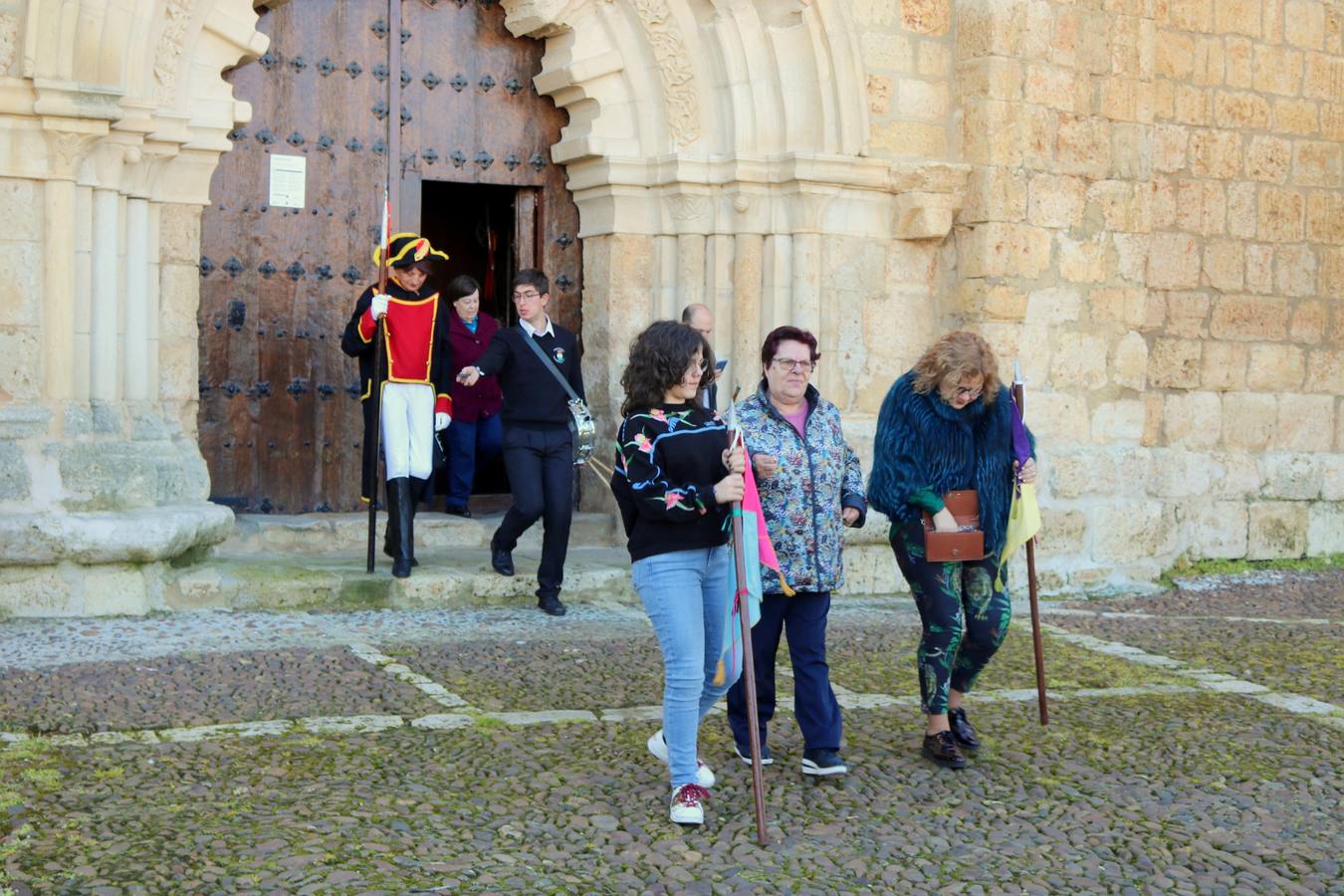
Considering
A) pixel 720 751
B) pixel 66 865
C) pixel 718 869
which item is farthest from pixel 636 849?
pixel 66 865

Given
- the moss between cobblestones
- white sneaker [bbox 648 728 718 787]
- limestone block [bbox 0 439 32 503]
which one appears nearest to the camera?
the moss between cobblestones

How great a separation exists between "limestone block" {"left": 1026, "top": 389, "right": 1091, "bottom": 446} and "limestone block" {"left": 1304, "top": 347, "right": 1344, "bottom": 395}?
245cm

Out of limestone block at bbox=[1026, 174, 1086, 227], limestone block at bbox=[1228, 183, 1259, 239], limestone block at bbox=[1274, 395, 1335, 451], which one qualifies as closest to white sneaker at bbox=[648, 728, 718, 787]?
limestone block at bbox=[1026, 174, 1086, 227]

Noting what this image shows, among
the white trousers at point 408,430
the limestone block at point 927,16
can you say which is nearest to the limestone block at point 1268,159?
the limestone block at point 927,16

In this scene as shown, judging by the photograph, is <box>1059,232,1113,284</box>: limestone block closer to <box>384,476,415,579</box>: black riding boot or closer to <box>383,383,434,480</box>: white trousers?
<box>383,383,434,480</box>: white trousers

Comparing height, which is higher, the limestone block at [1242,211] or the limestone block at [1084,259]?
the limestone block at [1242,211]

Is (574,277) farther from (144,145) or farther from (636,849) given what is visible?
(636,849)

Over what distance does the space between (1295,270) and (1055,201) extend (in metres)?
2.57

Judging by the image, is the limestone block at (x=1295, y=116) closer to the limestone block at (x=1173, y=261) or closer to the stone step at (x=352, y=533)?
the limestone block at (x=1173, y=261)

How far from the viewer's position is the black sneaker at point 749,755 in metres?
5.12

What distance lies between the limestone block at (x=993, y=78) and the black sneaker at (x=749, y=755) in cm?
512

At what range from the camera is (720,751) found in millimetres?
5332

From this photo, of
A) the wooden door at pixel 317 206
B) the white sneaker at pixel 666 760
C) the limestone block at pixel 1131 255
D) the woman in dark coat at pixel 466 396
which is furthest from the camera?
the limestone block at pixel 1131 255

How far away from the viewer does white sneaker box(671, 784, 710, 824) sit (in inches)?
178
